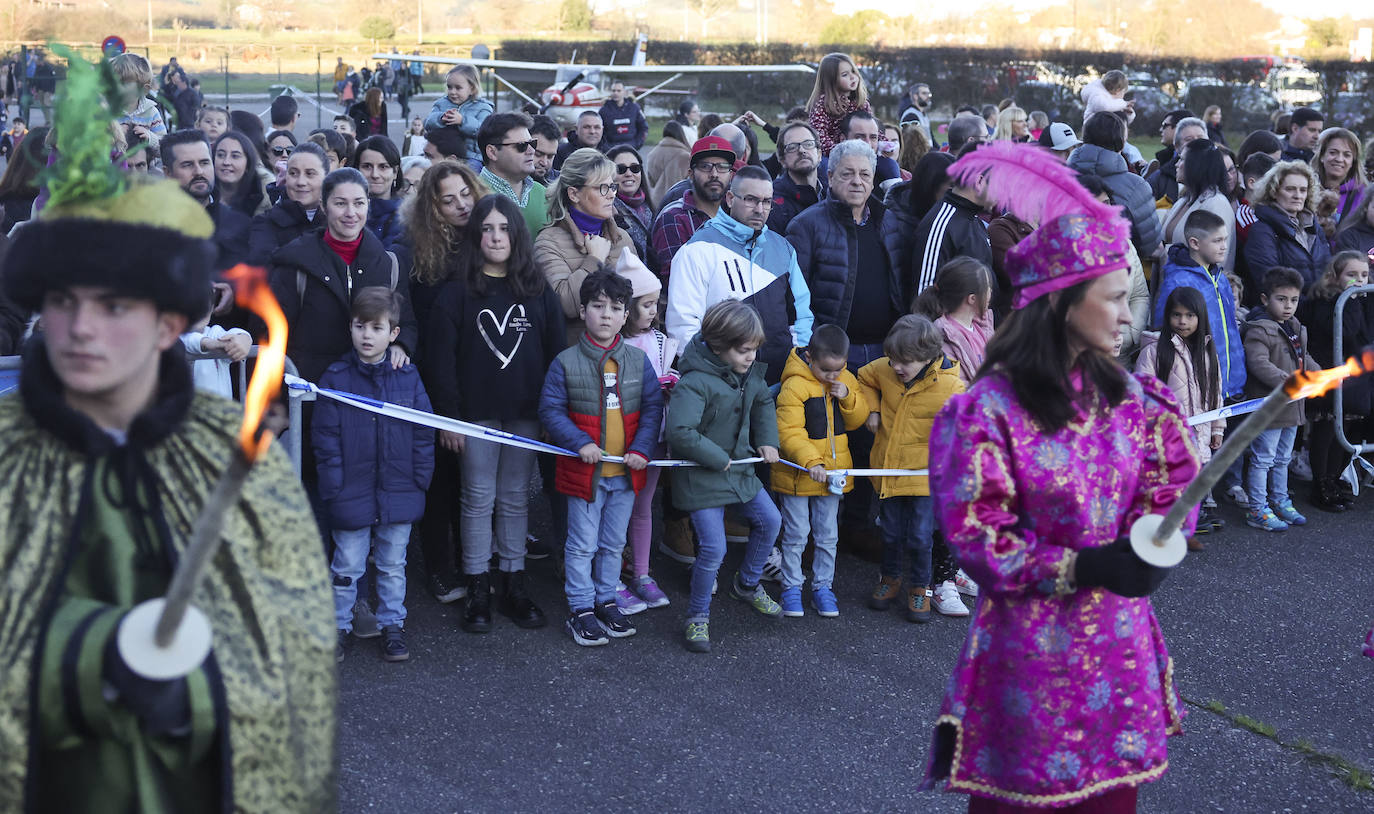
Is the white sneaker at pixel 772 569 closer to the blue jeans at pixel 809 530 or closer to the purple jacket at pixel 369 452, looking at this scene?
the blue jeans at pixel 809 530

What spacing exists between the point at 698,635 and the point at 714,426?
2.84ft

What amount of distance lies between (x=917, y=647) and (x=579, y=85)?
23011mm

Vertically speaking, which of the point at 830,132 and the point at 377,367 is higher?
the point at 830,132

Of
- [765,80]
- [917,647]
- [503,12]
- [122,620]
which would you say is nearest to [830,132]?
[917,647]

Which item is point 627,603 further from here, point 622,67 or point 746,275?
point 622,67

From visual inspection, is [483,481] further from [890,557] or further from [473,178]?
[890,557]

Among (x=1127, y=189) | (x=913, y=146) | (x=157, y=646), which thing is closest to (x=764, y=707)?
(x=157, y=646)

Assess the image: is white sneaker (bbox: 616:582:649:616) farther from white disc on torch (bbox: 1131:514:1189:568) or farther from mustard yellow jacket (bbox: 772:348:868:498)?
white disc on torch (bbox: 1131:514:1189:568)

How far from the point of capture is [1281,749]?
4.74m

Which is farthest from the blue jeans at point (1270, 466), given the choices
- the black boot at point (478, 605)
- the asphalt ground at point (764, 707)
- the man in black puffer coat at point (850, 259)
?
the black boot at point (478, 605)

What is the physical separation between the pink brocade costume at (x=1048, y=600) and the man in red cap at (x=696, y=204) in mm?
3966

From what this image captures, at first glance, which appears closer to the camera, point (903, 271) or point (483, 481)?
point (483, 481)

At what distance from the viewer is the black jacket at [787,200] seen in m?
7.39

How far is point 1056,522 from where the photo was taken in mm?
2930
